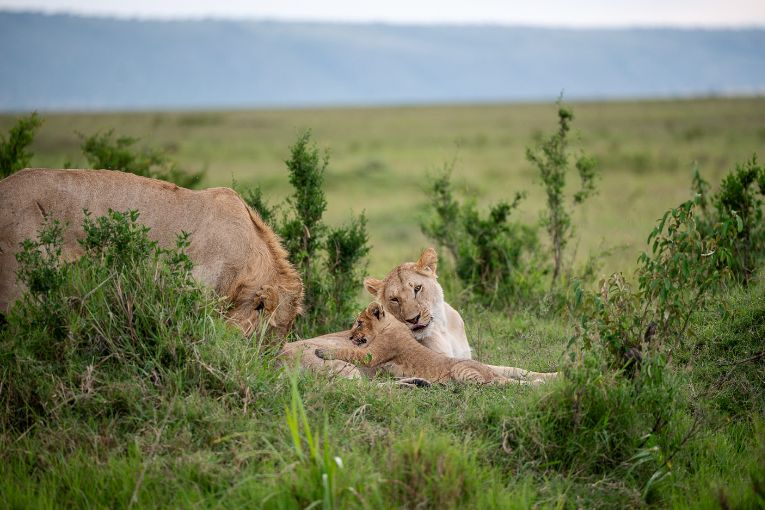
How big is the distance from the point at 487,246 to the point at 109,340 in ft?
16.6

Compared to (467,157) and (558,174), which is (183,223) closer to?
(558,174)

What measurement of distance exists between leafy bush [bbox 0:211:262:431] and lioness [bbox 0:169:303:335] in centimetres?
54

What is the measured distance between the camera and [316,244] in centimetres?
775

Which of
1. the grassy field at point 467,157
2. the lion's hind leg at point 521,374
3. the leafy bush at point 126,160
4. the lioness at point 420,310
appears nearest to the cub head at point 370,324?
the lioness at point 420,310

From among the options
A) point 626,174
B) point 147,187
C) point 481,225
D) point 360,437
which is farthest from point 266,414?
point 626,174

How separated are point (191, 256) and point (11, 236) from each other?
4.07 ft

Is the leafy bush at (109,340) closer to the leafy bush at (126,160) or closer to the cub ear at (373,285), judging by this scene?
the cub ear at (373,285)

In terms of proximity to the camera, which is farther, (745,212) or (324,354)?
(745,212)

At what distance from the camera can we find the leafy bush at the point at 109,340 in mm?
4625

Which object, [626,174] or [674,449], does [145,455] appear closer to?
[674,449]

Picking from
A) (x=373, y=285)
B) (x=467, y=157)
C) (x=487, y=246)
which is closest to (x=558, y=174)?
(x=487, y=246)

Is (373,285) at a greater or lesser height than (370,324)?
greater

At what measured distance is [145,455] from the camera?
430 cm

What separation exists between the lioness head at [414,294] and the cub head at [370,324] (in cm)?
26
